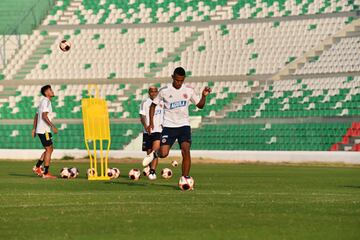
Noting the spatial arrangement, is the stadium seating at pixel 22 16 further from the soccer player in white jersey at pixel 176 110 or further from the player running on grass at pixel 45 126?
the soccer player in white jersey at pixel 176 110

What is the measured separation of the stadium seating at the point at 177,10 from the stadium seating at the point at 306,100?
18.5 ft

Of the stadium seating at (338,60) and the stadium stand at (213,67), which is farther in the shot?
the stadium seating at (338,60)

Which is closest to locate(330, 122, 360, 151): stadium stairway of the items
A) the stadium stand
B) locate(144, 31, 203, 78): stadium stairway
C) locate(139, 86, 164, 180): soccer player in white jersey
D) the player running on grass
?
the stadium stand

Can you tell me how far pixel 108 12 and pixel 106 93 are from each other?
660cm

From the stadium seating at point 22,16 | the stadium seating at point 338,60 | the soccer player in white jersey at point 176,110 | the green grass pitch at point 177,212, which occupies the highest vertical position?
the stadium seating at point 22,16

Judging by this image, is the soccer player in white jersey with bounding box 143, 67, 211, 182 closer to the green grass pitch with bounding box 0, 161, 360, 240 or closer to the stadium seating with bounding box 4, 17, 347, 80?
the green grass pitch with bounding box 0, 161, 360, 240

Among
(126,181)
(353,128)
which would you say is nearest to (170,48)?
(353,128)

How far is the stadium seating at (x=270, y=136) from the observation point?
131 ft

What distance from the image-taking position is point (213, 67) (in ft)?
159

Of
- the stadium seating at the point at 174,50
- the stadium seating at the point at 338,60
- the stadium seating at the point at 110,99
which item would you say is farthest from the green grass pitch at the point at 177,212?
the stadium seating at the point at 174,50

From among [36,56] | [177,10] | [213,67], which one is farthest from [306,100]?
[36,56]

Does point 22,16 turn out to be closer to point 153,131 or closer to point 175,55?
point 175,55

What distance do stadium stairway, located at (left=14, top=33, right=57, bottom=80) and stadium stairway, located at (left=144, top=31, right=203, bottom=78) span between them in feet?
20.2

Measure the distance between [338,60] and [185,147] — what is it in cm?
2718
